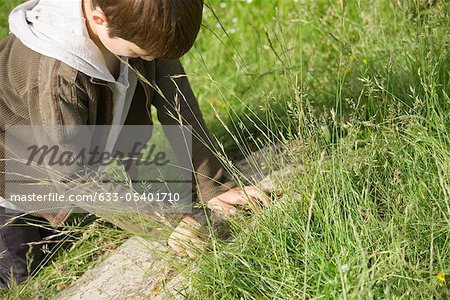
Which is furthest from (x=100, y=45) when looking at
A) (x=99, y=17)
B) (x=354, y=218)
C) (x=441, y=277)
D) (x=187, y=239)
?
(x=441, y=277)

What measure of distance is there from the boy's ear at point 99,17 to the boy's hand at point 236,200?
2.25 ft

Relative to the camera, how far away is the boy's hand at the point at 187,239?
2377mm

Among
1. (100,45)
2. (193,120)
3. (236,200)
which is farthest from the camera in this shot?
(193,120)

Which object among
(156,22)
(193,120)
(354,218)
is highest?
(156,22)

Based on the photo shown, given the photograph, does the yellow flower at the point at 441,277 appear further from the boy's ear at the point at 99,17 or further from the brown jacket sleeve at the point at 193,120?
the boy's ear at the point at 99,17

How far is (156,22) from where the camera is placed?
2.28 meters

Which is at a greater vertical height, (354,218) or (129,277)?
(354,218)

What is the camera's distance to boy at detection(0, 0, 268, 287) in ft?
7.64

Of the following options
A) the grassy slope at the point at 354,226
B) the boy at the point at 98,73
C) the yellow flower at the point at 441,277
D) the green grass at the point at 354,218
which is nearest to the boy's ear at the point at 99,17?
the boy at the point at 98,73

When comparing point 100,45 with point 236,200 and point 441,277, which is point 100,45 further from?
point 441,277

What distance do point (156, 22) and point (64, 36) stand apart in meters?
0.42

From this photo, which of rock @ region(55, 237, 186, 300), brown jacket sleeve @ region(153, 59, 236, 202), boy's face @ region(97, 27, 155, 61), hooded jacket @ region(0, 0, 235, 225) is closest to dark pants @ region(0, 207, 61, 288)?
hooded jacket @ region(0, 0, 235, 225)

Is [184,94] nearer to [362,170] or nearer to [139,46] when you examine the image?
[139,46]

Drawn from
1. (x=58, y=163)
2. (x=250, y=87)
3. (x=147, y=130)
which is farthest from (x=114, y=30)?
(x=250, y=87)
